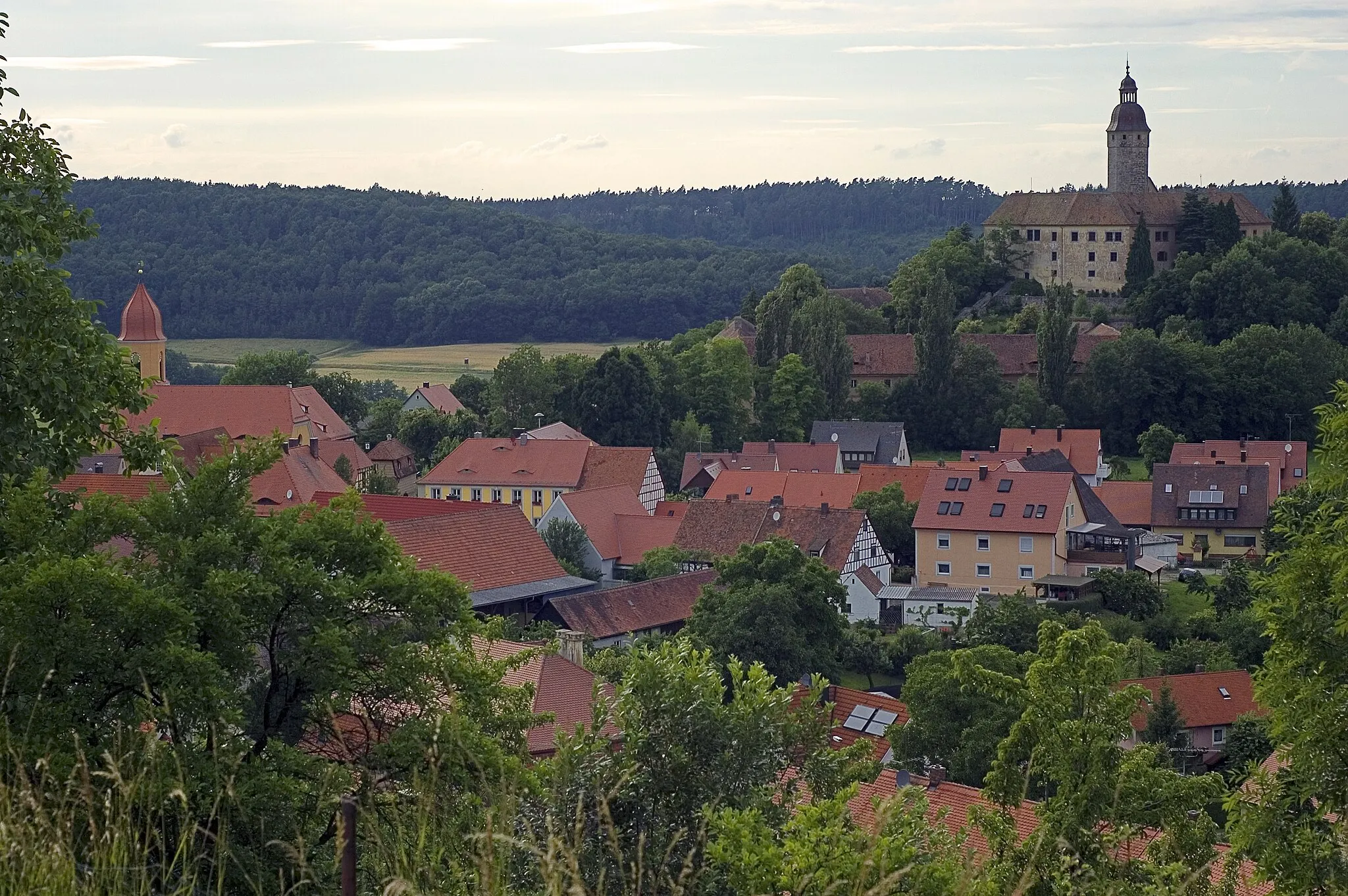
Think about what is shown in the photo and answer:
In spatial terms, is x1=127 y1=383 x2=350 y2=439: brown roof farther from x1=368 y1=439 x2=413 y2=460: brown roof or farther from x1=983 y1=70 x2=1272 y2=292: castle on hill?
x1=983 y1=70 x2=1272 y2=292: castle on hill

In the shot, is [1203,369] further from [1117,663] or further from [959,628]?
[1117,663]

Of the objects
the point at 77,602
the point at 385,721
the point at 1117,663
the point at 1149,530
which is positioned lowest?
the point at 1149,530

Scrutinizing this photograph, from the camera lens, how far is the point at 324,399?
82.4m

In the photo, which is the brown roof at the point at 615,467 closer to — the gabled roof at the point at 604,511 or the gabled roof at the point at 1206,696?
the gabled roof at the point at 604,511

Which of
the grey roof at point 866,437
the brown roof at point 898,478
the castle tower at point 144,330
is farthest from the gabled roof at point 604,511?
the castle tower at point 144,330

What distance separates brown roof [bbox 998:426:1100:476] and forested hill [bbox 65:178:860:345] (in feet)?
258

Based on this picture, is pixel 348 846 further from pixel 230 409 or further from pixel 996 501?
pixel 230 409

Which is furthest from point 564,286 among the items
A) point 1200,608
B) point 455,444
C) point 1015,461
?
point 1200,608

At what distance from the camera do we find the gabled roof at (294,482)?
54875mm

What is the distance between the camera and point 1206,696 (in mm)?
35156

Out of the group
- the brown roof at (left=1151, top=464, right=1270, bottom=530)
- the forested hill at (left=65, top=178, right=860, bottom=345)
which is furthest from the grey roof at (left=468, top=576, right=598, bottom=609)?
the forested hill at (left=65, top=178, right=860, bottom=345)

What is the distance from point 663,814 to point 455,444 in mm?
62307

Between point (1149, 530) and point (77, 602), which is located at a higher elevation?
point (77, 602)

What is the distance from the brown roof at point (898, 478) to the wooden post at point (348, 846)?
5550 cm
